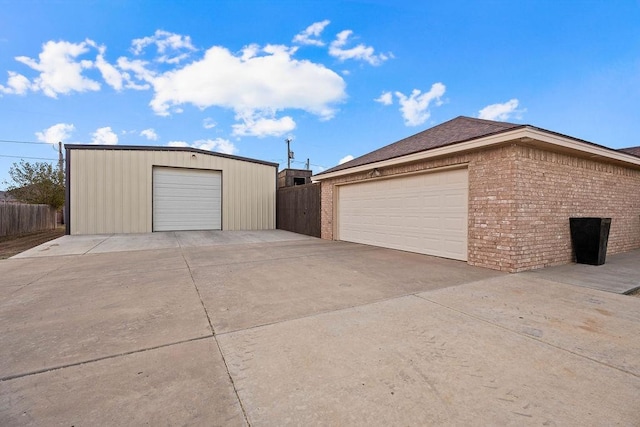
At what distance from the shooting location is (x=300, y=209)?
13.3 meters

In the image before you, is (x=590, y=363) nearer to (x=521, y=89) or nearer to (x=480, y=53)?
(x=480, y=53)

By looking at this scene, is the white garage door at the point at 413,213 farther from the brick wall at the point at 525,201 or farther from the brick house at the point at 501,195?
the brick wall at the point at 525,201

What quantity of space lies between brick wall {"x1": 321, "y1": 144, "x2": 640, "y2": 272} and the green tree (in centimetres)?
2464

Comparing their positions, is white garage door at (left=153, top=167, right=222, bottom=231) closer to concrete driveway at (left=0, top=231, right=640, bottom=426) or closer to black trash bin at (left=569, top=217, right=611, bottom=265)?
concrete driveway at (left=0, top=231, right=640, bottom=426)

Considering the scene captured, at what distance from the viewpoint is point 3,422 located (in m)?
1.54

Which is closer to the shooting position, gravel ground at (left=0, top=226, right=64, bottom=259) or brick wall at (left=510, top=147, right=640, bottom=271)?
brick wall at (left=510, top=147, right=640, bottom=271)

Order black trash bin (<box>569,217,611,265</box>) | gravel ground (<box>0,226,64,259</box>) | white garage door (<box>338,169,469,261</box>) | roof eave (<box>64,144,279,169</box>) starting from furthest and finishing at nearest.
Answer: roof eave (<box>64,144,279,169</box>)
gravel ground (<box>0,226,64,259</box>)
white garage door (<box>338,169,469,261</box>)
black trash bin (<box>569,217,611,265</box>)

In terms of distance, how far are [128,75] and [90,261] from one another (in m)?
9.39

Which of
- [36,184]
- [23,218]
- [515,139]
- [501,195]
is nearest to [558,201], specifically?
[501,195]

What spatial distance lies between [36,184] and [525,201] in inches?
1081

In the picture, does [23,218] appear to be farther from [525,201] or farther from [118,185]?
[525,201]

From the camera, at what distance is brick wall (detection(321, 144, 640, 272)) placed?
522 centimetres

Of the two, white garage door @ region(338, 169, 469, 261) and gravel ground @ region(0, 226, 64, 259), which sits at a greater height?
white garage door @ region(338, 169, 469, 261)

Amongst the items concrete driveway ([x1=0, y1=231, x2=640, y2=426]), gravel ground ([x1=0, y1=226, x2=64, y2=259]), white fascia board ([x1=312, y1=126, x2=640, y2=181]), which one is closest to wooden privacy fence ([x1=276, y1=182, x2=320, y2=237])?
white fascia board ([x1=312, y1=126, x2=640, y2=181])
